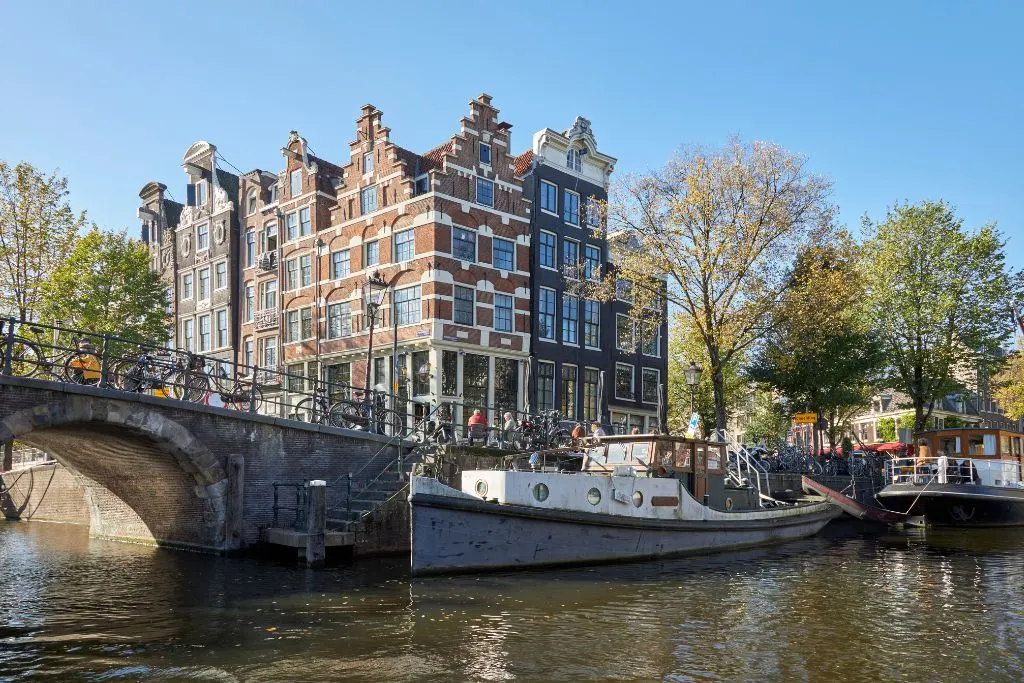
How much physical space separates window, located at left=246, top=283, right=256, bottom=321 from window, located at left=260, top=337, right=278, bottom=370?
5.31 feet

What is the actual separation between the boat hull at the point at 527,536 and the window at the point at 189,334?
2909 centimetres

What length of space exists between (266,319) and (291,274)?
2256 mm

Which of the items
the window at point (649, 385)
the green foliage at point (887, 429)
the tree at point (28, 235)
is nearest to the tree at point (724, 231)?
the window at point (649, 385)

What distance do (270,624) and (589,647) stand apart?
14.1 feet

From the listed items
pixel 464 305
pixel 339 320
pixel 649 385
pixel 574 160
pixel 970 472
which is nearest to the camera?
pixel 970 472

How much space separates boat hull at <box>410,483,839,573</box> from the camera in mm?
15148

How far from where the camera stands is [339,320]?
33.6 meters

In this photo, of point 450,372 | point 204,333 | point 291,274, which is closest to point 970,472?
point 450,372

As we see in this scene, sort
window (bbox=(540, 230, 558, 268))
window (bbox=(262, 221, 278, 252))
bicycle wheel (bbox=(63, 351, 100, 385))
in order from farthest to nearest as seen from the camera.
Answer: window (bbox=(262, 221, 278, 252)) → window (bbox=(540, 230, 558, 268)) → bicycle wheel (bbox=(63, 351, 100, 385))

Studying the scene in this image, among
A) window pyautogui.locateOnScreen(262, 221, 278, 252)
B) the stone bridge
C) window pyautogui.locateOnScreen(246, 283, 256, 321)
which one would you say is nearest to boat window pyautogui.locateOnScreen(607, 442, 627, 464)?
the stone bridge

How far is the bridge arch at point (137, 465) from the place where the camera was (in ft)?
54.3

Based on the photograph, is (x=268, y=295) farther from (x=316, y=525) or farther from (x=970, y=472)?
(x=970, y=472)

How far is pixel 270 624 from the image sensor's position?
11.5 meters

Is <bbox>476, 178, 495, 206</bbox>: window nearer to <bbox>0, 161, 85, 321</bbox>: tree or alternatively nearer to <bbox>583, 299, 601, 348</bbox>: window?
<bbox>583, 299, 601, 348</bbox>: window
